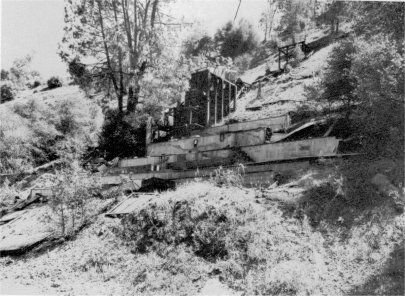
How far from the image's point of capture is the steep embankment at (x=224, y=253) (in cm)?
693

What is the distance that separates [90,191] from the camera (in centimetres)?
1194

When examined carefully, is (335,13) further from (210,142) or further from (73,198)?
(73,198)

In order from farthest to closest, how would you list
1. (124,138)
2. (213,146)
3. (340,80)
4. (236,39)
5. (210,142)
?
(236,39) → (124,138) → (210,142) → (213,146) → (340,80)

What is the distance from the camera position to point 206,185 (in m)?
10.5

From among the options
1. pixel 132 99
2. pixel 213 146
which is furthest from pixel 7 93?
pixel 213 146

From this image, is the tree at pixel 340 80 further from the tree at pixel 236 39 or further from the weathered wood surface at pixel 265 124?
the tree at pixel 236 39

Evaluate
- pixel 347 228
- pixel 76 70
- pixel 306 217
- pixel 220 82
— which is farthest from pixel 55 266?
pixel 220 82

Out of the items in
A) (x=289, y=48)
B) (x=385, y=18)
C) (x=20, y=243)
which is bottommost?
(x=20, y=243)

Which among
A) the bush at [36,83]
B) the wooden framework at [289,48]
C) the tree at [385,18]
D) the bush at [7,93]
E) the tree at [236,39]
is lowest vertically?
the bush at [7,93]

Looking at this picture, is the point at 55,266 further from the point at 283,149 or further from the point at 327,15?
the point at 327,15

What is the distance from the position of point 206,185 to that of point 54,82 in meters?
40.9

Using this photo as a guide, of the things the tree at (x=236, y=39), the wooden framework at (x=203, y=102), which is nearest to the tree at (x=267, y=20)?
the tree at (x=236, y=39)

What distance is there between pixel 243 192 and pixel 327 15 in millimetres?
33510

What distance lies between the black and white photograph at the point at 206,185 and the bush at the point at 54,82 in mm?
24718
